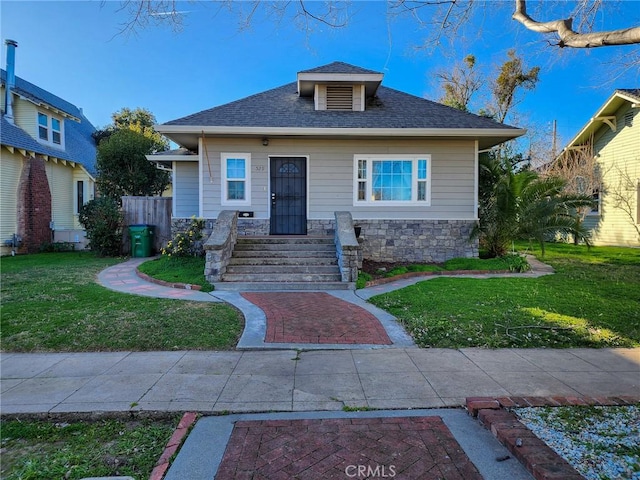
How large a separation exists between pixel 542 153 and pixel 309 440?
1016 inches

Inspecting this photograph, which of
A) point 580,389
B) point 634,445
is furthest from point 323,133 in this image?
point 634,445

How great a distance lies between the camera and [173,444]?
8.57 ft

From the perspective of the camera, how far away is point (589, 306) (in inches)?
242

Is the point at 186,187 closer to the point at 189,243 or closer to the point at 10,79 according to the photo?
the point at 189,243

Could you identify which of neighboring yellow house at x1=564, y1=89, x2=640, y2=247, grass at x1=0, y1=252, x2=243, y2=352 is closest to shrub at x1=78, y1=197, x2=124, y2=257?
grass at x1=0, y1=252, x2=243, y2=352

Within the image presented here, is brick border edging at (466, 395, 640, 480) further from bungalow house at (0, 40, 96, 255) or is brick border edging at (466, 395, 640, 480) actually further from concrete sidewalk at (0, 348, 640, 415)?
bungalow house at (0, 40, 96, 255)

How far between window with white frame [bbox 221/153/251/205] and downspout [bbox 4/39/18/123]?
1054cm

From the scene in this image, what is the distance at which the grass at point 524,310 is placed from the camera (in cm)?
480

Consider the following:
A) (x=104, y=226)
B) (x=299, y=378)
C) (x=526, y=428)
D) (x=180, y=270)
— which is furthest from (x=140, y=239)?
(x=526, y=428)

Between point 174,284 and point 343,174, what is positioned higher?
point 343,174

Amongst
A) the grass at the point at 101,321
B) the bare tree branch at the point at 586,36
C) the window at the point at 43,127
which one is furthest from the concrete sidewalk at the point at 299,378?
the window at the point at 43,127

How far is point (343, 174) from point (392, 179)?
1.46 metres

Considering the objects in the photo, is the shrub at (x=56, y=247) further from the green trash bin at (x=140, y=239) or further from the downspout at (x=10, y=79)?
the downspout at (x=10, y=79)

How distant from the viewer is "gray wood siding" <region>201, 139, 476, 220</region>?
10578mm
